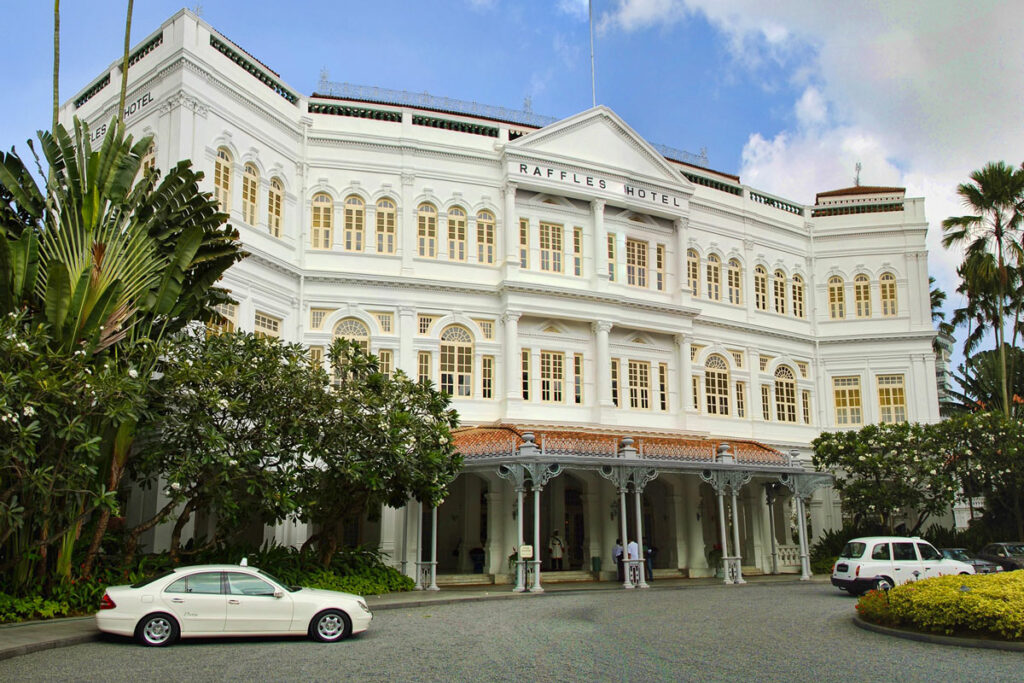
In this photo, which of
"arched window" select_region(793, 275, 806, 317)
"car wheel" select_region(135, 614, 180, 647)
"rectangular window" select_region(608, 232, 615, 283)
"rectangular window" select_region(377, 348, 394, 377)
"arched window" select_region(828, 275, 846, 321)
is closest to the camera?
"car wheel" select_region(135, 614, 180, 647)

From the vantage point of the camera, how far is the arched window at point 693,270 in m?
35.1

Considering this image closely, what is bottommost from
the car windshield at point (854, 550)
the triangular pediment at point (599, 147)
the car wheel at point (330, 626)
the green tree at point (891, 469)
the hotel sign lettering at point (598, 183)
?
the car wheel at point (330, 626)

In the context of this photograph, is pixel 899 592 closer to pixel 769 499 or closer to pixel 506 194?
pixel 769 499

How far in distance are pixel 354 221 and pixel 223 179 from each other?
4737 millimetres

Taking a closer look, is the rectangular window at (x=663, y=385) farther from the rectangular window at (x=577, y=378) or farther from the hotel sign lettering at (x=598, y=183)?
the hotel sign lettering at (x=598, y=183)

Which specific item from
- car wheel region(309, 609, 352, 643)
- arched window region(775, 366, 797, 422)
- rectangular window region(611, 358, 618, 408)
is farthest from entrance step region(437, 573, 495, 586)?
arched window region(775, 366, 797, 422)

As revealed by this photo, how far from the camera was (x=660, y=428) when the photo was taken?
3183 cm

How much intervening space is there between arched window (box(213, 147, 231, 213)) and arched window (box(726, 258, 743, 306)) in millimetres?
19313

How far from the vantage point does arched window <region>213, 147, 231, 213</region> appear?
26.0m

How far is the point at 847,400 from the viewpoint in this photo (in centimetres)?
3750

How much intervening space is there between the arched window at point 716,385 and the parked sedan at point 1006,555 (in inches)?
398

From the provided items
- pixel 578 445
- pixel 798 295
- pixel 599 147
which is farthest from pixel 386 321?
pixel 798 295

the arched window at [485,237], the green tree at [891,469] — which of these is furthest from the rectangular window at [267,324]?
the green tree at [891,469]

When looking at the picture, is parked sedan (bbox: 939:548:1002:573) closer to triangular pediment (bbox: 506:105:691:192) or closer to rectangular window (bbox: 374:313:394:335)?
triangular pediment (bbox: 506:105:691:192)
